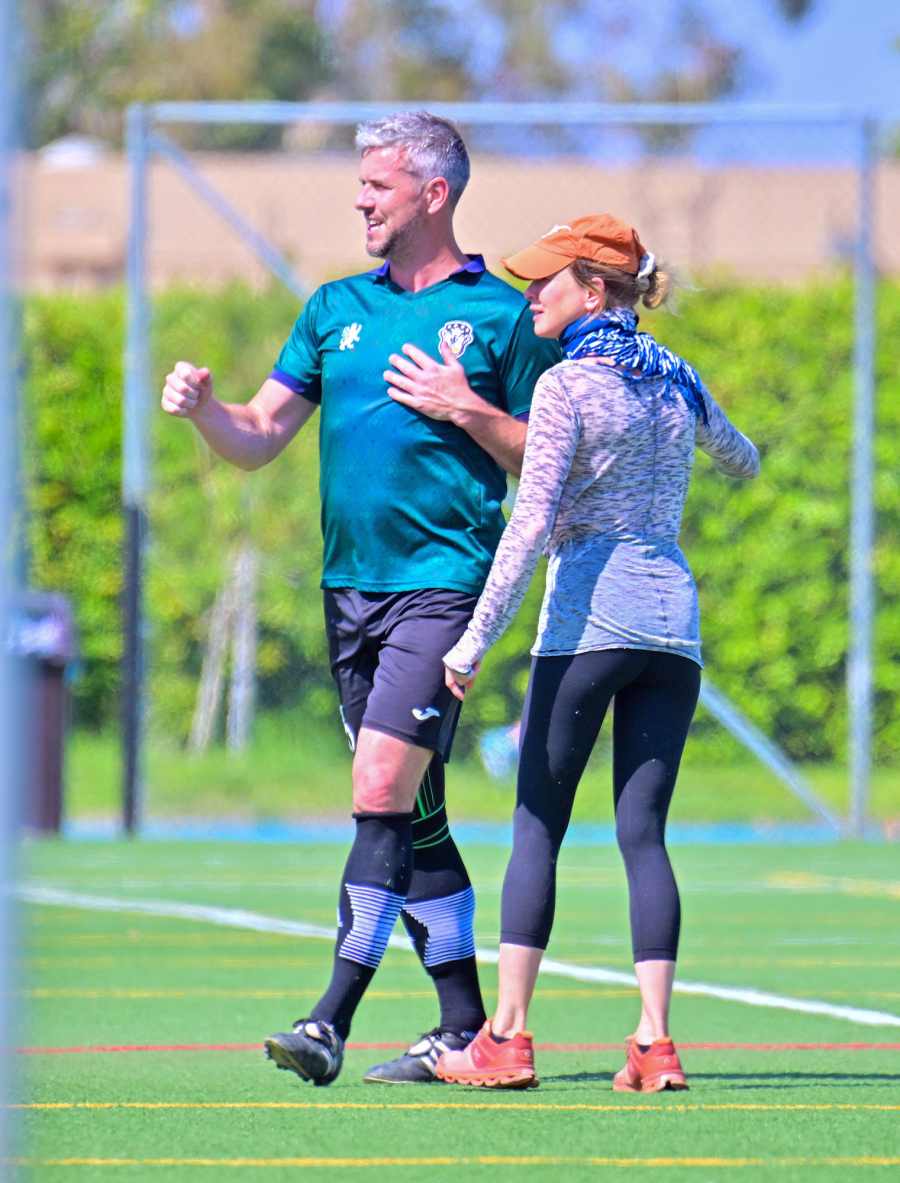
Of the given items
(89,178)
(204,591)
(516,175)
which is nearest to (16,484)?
(204,591)

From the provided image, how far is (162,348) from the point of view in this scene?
16.8 metres

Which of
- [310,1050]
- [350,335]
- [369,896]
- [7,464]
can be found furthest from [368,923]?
[7,464]

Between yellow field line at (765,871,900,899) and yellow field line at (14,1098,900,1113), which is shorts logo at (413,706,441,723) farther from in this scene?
yellow field line at (765,871,900,899)

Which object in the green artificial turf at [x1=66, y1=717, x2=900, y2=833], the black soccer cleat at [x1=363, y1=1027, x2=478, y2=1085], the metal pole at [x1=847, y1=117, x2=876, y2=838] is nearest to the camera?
the black soccer cleat at [x1=363, y1=1027, x2=478, y2=1085]

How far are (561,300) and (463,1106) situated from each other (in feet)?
5.75

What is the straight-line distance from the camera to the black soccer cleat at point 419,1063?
5637 millimetres

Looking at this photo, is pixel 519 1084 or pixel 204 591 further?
pixel 204 591

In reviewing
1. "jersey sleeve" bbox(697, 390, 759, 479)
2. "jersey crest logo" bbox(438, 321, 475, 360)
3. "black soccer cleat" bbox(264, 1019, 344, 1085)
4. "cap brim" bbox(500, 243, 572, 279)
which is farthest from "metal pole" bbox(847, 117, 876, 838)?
"black soccer cleat" bbox(264, 1019, 344, 1085)

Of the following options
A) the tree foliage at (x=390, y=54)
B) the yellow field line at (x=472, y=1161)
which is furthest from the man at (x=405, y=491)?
the tree foliage at (x=390, y=54)

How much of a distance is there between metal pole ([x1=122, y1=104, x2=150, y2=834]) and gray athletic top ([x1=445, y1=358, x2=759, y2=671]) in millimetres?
9160

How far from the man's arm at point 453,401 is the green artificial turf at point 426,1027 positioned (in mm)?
1420

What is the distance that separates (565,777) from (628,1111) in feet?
2.61

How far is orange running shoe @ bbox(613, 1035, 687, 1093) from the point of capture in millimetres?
5348

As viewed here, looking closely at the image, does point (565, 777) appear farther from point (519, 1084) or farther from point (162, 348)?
point (162, 348)
